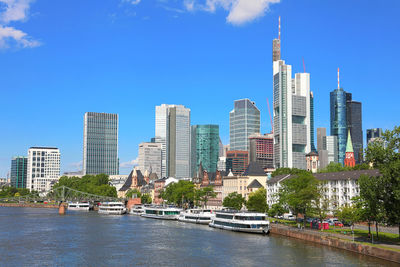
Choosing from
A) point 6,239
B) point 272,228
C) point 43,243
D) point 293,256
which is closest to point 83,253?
point 43,243

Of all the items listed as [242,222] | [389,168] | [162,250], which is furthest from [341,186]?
[162,250]

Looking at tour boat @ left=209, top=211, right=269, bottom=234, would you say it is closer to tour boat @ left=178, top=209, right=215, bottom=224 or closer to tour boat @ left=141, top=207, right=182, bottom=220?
tour boat @ left=178, top=209, right=215, bottom=224

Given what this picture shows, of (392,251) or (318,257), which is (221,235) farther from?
(392,251)

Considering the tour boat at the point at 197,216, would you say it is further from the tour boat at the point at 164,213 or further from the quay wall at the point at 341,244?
the quay wall at the point at 341,244

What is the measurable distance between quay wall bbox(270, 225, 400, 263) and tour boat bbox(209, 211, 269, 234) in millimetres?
3231

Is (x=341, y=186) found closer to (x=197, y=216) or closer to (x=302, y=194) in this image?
(x=302, y=194)

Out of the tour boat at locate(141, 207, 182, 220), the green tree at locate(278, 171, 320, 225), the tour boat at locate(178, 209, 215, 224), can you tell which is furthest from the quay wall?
the tour boat at locate(141, 207, 182, 220)

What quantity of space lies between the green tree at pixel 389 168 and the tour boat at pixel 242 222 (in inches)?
1374

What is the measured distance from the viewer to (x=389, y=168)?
74875 mm

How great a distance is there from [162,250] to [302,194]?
37.5m

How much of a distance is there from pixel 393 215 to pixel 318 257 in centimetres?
1261

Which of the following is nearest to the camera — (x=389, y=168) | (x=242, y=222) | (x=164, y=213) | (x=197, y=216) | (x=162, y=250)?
(x=389, y=168)

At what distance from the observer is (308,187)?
108m

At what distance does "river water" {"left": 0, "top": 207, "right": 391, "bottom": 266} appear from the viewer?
71250 millimetres
